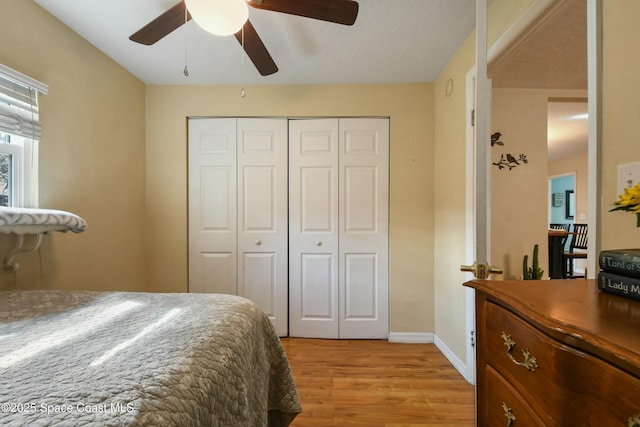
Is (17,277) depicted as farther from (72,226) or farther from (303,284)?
(303,284)

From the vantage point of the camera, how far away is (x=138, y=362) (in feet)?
2.00

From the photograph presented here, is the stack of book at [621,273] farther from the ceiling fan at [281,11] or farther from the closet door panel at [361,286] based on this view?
the closet door panel at [361,286]

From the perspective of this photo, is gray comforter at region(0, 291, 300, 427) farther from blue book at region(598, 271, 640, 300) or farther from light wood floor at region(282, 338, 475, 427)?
blue book at region(598, 271, 640, 300)

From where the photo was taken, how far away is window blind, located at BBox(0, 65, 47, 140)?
1305 millimetres

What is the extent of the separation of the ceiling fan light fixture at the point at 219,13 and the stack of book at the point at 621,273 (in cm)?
137

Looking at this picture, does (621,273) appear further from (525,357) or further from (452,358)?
(452,358)

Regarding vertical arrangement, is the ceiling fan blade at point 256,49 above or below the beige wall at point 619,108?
above

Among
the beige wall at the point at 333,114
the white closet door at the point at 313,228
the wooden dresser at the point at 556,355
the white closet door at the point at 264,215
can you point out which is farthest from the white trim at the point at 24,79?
the wooden dresser at the point at 556,355

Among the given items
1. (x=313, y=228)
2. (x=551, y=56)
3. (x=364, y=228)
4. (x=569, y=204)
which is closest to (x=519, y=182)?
(x=551, y=56)

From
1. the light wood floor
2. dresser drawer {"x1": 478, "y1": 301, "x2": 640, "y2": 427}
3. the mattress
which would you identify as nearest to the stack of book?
dresser drawer {"x1": 478, "y1": 301, "x2": 640, "y2": 427}

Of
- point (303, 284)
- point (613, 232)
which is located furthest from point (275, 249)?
point (613, 232)

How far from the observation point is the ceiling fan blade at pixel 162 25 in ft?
3.89

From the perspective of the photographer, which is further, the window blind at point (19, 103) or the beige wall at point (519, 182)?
the beige wall at point (519, 182)

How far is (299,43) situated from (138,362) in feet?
6.47
